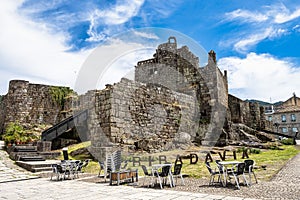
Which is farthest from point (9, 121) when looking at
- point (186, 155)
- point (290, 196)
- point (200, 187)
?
point (290, 196)

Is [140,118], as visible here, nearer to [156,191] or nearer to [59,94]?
[156,191]

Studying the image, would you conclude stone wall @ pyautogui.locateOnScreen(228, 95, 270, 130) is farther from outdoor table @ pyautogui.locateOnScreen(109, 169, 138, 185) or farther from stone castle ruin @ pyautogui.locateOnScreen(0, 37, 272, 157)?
outdoor table @ pyautogui.locateOnScreen(109, 169, 138, 185)

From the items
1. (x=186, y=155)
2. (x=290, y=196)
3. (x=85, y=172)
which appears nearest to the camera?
(x=290, y=196)

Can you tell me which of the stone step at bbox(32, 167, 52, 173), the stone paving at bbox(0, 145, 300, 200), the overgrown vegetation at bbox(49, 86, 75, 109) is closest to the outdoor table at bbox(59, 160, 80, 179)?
the stone paving at bbox(0, 145, 300, 200)

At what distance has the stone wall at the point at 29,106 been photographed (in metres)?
23.7

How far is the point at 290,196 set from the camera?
16.5 feet

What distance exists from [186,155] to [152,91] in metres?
4.44

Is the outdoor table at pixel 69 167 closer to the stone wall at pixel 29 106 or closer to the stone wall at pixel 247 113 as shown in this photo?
the stone wall at pixel 29 106

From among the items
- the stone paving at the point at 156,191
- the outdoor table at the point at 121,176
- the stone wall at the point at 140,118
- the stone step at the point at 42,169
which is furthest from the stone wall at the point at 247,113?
the outdoor table at the point at 121,176

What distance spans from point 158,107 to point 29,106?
1485 cm

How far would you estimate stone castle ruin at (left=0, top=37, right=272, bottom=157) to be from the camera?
12578 millimetres

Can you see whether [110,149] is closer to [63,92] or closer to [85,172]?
[85,172]

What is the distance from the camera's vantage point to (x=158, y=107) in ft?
49.5

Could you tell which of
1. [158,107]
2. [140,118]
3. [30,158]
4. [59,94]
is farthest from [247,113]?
[30,158]
